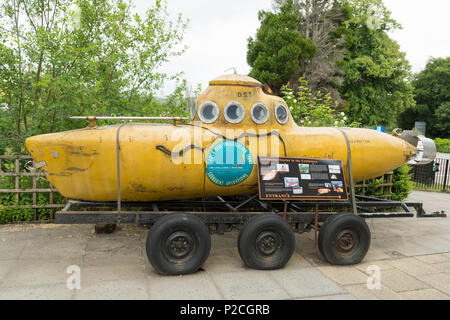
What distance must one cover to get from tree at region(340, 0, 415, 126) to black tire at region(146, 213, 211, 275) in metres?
23.7

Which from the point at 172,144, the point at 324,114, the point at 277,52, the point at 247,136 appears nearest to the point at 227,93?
the point at 247,136

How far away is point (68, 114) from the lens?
6.97m

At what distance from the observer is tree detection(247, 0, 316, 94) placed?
22.2 metres

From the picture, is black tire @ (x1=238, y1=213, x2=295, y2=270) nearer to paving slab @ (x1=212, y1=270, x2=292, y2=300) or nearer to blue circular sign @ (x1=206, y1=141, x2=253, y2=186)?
paving slab @ (x1=212, y1=270, x2=292, y2=300)

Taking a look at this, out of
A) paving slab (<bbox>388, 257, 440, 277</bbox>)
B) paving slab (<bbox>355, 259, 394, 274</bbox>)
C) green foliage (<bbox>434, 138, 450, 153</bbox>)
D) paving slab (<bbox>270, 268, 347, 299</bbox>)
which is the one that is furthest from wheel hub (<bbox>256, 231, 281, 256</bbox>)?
green foliage (<bbox>434, 138, 450, 153</bbox>)

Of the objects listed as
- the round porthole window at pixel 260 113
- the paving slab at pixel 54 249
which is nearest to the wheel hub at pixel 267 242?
the round porthole window at pixel 260 113

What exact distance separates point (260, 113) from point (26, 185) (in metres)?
4.87

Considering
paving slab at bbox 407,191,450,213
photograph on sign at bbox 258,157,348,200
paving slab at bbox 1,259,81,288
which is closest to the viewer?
paving slab at bbox 1,259,81,288

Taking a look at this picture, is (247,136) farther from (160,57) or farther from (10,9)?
(10,9)

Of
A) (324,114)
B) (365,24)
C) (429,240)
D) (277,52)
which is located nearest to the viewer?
(429,240)

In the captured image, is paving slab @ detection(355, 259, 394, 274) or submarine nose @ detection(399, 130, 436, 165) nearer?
paving slab @ detection(355, 259, 394, 274)

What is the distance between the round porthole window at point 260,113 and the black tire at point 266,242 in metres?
1.48

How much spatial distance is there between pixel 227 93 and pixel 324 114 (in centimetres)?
413

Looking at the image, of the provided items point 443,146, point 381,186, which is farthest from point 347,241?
point 443,146
